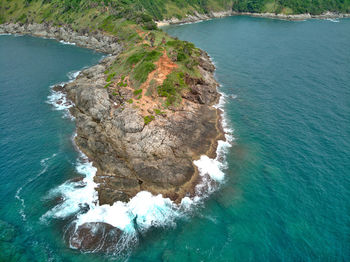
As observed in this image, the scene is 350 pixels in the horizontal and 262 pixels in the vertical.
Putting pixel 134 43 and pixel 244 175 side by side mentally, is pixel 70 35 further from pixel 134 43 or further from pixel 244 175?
pixel 244 175

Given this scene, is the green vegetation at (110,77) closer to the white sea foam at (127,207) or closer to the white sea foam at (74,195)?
the white sea foam at (74,195)

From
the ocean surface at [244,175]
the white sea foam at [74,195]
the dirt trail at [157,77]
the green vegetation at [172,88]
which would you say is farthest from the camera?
the green vegetation at [172,88]

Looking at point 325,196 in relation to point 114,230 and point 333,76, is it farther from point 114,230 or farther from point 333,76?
point 333,76

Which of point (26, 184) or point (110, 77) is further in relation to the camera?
point (110, 77)

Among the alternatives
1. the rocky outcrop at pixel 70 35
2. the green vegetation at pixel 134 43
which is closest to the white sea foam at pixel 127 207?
the green vegetation at pixel 134 43

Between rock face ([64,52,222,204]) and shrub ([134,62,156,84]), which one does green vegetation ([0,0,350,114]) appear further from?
rock face ([64,52,222,204])

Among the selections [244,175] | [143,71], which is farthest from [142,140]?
[143,71]
